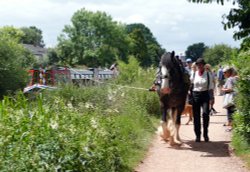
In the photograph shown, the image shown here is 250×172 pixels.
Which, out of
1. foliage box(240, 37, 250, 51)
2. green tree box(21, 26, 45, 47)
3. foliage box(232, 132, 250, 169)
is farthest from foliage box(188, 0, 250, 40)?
green tree box(21, 26, 45, 47)

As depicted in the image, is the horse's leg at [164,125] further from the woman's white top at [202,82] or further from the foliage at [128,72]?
the foliage at [128,72]

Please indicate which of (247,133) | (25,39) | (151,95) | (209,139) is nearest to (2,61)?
(151,95)

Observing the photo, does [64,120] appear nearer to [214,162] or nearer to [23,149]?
[23,149]

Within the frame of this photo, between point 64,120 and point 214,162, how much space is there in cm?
320

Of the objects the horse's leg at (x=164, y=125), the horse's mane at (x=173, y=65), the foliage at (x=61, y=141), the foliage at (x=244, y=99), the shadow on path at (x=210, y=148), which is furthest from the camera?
the horse's leg at (x=164, y=125)

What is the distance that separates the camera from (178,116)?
1132 cm

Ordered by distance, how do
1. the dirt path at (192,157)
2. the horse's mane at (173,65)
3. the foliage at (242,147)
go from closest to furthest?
the dirt path at (192,157) → the foliage at (242,147) → the horse's mane at (173,65)

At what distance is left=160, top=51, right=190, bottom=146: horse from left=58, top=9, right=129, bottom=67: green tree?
76.6 m

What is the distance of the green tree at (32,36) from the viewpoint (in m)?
138

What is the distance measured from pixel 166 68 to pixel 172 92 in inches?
24.0

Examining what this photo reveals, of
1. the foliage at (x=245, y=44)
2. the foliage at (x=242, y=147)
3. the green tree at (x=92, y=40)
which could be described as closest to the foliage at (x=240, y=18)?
the foliage at (x=245, y=44)

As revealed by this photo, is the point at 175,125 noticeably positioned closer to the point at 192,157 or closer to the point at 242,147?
the point at 192,157

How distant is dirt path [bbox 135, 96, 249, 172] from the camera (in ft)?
28.6

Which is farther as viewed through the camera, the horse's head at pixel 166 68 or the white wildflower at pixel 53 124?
the horse's head at pixel 166 68
